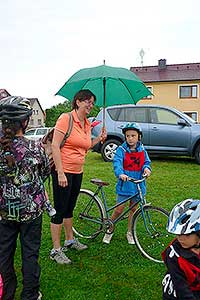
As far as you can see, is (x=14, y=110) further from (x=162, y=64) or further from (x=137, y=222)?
(x=162, y=64)

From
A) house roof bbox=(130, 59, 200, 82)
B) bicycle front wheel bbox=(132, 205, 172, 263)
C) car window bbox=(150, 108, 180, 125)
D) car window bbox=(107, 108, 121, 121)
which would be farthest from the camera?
house roof bbox=(130, 59, 200, 82)

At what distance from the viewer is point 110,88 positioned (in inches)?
204

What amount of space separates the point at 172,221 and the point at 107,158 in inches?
394

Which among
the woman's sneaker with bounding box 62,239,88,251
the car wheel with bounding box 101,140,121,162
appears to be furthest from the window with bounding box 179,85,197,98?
the woman's sneaker with bounding box 62,239,88,251

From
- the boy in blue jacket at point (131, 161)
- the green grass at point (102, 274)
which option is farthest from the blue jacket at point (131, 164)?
the green grass at point (102, 274)

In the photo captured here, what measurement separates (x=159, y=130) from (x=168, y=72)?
28073 millimetres

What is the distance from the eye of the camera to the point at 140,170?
4.75 meters

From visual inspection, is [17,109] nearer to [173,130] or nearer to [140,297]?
[140,297]

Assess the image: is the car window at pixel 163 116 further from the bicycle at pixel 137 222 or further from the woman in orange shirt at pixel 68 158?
the woman in orange shirt at pixel 68 158

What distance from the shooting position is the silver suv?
11.5 metres

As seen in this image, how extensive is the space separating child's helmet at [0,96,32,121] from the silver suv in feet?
27.0

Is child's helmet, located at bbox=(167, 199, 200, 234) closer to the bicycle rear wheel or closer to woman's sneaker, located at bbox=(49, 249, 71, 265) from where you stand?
woman's sneaker, located at bbox=(49, 249, 71, 265)

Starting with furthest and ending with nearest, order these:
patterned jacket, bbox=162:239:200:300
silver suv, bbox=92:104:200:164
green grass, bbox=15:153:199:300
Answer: silver suv, bbox=92:104:200:164 < green grass, bbox=15:153:199:300 < patterned jacket, bbox=162:239:200:300

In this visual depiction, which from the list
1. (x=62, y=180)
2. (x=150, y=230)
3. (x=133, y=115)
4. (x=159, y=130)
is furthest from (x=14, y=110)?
(x=133, y=115)
